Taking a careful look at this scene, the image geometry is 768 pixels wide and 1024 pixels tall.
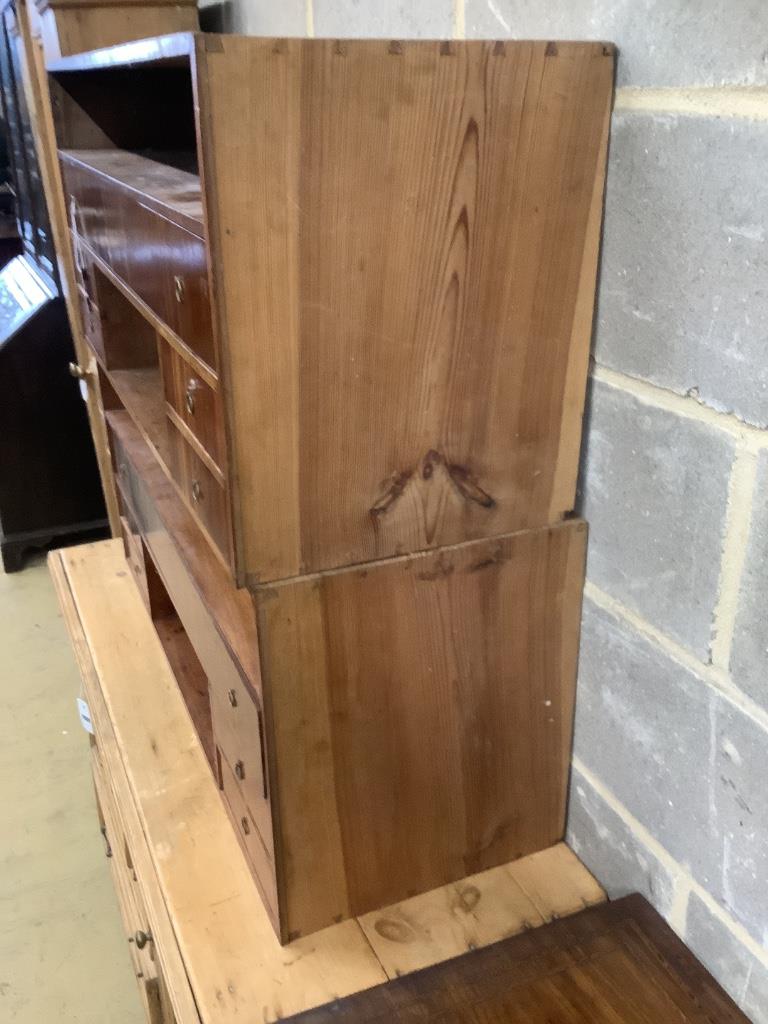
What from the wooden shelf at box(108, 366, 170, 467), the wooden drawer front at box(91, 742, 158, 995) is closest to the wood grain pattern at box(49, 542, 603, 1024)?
the wooden drawer front at box(91, 742, 158, 995)

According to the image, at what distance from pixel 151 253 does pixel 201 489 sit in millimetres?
266

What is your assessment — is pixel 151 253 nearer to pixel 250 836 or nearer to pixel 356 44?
pixel 356 44

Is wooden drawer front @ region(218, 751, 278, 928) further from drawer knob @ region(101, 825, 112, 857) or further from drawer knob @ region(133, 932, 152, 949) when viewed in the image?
drawer knob @ region(101, 825, 112, 857)

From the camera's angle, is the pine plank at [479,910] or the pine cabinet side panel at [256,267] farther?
the pine plank at [479,910]

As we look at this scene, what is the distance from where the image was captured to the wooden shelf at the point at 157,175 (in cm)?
85

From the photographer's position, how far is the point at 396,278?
77cm

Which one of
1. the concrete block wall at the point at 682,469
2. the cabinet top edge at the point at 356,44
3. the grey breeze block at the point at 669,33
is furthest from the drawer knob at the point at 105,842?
the grey breeze block at the point at 669,33

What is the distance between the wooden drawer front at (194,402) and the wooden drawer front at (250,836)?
447mm

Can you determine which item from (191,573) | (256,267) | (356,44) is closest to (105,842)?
(191,573)

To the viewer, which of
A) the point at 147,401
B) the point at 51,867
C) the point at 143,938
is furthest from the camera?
the point at 51,867

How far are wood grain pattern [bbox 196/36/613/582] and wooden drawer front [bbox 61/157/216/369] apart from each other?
0.07m

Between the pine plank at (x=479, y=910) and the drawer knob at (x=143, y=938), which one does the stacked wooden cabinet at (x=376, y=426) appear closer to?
the pine plank at (x=479, y=910)

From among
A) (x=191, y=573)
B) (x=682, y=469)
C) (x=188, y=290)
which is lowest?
→ (x=191, y=573)

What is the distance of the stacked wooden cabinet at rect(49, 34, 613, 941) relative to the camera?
714mm
